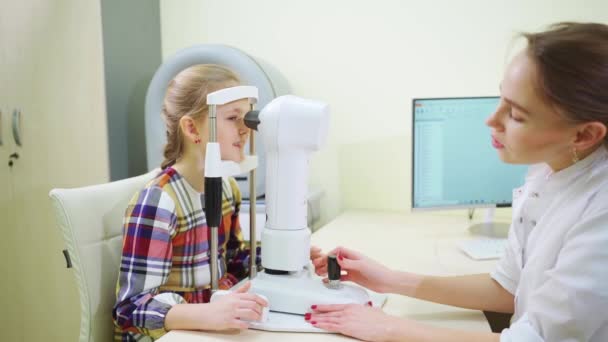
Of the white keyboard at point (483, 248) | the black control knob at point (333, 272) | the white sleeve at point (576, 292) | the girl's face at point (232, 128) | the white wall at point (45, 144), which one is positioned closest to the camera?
the white sleeve at point (576, 292)

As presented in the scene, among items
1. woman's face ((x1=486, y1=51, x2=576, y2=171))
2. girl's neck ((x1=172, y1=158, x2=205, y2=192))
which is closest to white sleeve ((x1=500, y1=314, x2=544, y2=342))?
woman's face ((x1=486, y1=51, x2=576, y2=171))

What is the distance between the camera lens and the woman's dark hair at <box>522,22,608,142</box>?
0.70 metres

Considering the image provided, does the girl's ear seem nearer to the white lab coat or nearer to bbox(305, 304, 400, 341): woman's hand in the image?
bbox(305, 304, 400, 341): woman's hand

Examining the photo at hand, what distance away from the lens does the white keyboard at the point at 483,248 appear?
134 cm

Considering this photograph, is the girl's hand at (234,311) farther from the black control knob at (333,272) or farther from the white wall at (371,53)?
the white wall at (371,53)

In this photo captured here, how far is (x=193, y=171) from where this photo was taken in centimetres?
112

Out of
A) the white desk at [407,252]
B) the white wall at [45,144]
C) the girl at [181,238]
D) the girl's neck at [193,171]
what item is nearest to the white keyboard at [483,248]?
the white desk at [407,252]

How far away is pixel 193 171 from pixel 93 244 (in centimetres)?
27

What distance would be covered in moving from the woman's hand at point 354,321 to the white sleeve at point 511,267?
289mm

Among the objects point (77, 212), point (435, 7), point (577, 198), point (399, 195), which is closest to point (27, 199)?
point (77, 212)

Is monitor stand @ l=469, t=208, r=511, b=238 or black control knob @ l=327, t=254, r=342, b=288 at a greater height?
black control knob @ l=327, t=254, r=342, b=288

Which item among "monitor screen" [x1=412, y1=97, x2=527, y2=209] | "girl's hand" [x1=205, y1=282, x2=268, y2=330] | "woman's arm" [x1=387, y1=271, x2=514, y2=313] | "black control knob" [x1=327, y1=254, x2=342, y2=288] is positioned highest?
"monitor screen" [x1=412, y1=97, x2=527, y2=209]

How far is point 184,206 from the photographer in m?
1.06

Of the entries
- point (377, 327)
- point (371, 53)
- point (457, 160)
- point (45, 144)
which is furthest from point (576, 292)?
point (45, 144)
